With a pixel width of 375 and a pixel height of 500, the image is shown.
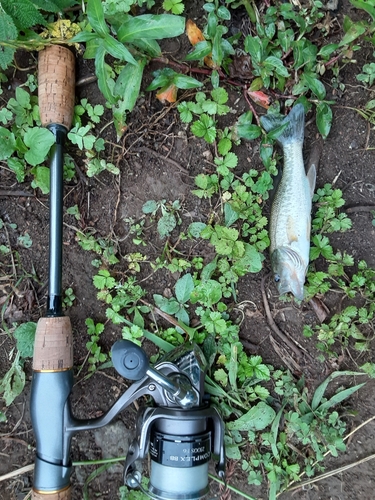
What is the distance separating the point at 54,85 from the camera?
2135mm

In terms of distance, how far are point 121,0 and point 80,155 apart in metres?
0.75

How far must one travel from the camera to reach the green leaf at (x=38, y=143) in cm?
212

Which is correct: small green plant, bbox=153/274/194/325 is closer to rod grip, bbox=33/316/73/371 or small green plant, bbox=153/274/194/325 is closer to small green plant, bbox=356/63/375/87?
rod grip, bbox=33/316/73/371

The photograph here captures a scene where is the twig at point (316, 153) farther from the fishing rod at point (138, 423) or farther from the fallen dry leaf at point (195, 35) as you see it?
the fishing rod at point (138, 423)

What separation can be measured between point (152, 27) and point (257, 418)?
187 cm

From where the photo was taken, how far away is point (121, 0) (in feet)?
7.11

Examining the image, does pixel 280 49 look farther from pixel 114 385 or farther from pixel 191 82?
pixel 114 385

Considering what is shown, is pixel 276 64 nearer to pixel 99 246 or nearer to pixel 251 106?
pixel 251 106

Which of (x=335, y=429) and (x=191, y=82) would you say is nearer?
(x=191, y=82)

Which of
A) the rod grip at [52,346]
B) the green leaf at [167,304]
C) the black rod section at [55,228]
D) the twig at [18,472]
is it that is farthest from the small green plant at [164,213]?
the twig at [18,472]

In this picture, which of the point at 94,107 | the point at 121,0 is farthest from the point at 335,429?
the point at 121,0

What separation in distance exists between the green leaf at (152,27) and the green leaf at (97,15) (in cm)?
10

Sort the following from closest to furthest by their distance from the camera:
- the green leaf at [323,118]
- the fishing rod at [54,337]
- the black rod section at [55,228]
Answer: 1. the fishing rod at [54,337]
2. the black rod section at [55,228]
3. the green leaf at [323,118]

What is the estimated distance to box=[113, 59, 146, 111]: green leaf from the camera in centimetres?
211
